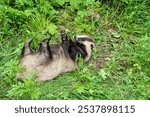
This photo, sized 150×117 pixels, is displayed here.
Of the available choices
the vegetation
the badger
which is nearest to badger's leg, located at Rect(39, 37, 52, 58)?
the badger

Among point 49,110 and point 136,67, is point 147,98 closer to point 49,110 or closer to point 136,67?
point 136,67

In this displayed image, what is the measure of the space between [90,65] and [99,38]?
65 cm

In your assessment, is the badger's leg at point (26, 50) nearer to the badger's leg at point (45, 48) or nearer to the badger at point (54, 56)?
the badger at point (54, 56)

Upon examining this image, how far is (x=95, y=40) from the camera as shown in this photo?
6.16 meters

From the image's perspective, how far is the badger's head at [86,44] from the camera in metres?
5.68

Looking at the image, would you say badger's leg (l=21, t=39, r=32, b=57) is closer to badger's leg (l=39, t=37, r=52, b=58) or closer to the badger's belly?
badger's leg (l=39, t=37, r=52, b=58)

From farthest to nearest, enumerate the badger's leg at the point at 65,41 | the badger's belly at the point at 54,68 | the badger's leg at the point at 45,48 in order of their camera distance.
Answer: the badger's leg at the point at 65,41, the badger's leg at the point at 45,48, the badger's belly at the point at 54,68

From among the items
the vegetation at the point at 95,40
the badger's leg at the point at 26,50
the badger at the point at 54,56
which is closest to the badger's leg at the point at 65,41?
the badger at the point at 54,56

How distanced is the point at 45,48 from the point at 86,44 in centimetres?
52

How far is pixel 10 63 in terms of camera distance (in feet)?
17.8

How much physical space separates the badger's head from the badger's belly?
0.24m

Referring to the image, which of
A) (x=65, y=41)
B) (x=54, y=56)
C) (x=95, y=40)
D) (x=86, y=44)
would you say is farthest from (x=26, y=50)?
(x=95, y=40)

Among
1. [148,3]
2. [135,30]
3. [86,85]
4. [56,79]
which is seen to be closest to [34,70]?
[56,79]

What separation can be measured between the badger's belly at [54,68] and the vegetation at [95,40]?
73 millimetres
